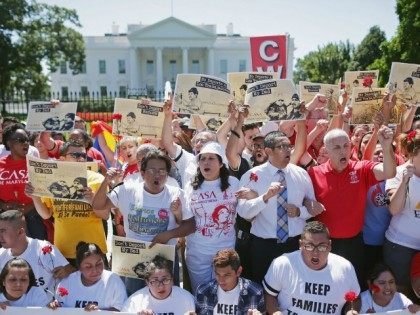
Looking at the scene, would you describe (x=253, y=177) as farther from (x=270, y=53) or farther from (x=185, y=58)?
(x=185, y=58)

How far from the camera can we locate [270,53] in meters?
7.61

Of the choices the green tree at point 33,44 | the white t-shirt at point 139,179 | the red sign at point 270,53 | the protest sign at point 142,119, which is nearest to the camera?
the white t-shirt at point 139,179

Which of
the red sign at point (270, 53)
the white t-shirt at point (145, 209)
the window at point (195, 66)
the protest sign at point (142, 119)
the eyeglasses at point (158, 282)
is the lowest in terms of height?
the eyeglasses at point (158, 282)

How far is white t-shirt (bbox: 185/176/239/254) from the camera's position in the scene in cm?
433

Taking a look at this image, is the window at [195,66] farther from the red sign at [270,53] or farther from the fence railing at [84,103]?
the red sign at [270,53]

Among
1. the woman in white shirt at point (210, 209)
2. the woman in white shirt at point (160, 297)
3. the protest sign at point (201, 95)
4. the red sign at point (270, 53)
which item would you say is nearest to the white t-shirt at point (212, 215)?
the woman in white shirt at point (210, 209)

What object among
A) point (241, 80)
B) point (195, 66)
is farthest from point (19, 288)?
point (195, 66)

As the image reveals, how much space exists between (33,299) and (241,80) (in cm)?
332

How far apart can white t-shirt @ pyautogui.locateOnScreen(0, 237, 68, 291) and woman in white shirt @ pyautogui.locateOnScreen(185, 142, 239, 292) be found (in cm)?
128

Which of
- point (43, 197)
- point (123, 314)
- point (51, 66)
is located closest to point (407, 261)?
point (123, 314)

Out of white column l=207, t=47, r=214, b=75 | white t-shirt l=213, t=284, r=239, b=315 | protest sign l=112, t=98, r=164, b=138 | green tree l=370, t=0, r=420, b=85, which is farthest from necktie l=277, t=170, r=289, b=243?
white column l=207, t=47, r=214, b=75

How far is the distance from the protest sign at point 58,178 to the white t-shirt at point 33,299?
0.85 meters

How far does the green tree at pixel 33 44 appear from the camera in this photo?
37.4m

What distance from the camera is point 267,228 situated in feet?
14.4
